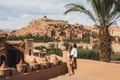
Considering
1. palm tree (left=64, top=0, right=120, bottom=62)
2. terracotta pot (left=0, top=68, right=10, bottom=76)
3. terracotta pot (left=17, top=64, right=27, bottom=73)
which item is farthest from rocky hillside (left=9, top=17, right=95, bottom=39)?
terracotta pot (left=0, top=68, right=10, bottom=76)

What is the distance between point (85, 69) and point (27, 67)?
10.4 ft

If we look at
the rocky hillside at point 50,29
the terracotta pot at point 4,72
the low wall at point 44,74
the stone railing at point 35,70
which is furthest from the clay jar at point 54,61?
the rocky hillside at point 50,29

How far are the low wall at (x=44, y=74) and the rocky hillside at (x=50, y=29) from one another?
79578 mm

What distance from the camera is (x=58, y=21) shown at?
361ft

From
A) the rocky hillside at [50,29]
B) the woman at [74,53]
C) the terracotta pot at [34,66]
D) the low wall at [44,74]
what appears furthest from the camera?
the rocky hillside at [50,29]

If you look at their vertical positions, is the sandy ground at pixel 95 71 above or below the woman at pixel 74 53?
below

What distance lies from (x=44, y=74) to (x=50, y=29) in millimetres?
85020

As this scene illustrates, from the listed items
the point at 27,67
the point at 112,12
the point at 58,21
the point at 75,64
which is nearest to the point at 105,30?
the point at 112,12

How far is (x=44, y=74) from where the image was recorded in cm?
1217

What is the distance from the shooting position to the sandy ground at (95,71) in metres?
11.8

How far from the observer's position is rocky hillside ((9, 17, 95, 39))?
316 ft

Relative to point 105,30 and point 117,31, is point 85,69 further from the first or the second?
point 117,31

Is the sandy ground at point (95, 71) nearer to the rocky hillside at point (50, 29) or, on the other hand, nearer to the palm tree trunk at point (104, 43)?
the palm tree trunk at point (104, 43)

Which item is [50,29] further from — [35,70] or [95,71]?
[35,70]
